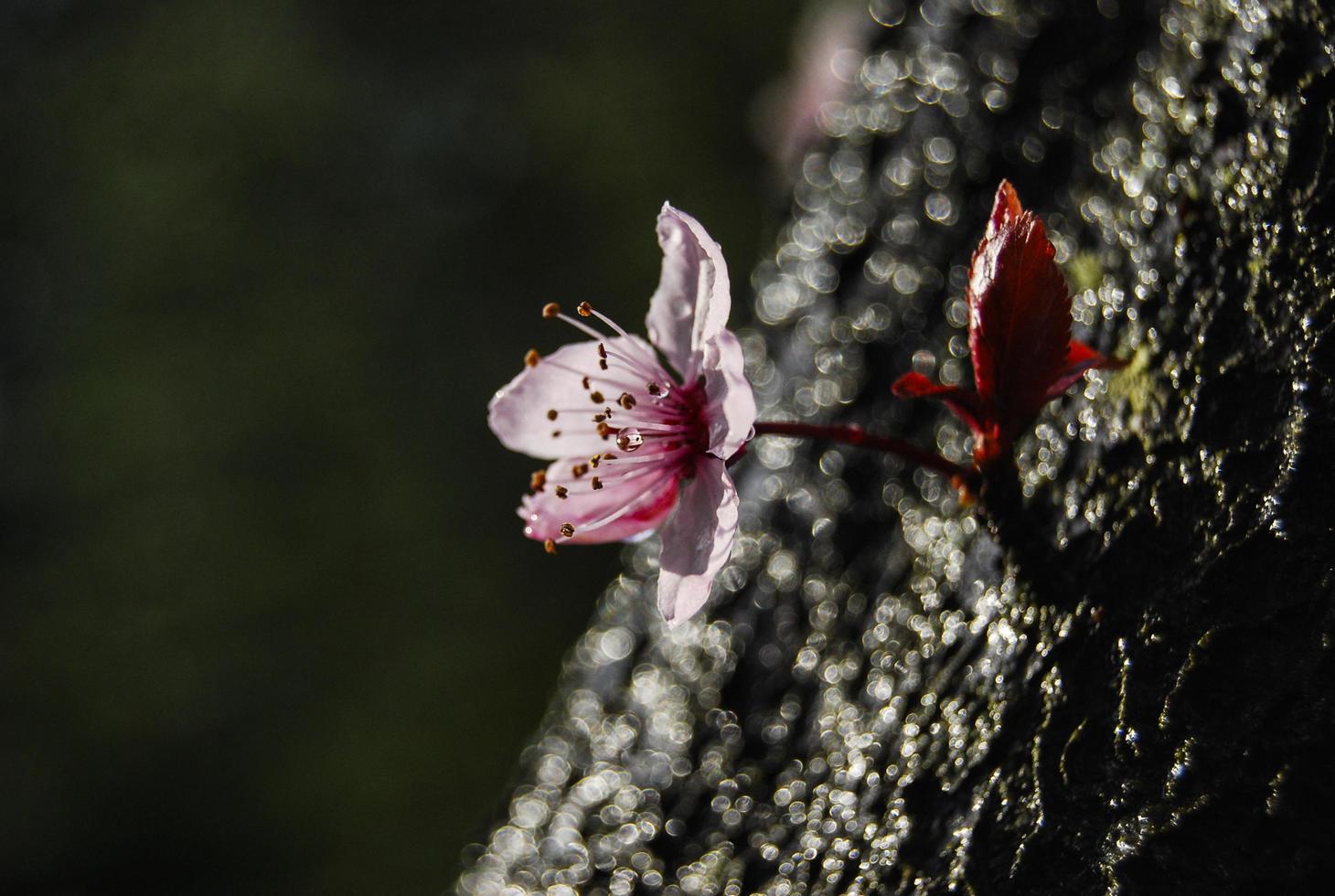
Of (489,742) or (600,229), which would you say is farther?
(600,229)

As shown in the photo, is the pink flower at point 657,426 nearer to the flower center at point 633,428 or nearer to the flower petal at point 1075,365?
the flower center at point 633,428

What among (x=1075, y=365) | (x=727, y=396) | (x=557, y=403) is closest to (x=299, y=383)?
(x=557, y=403)

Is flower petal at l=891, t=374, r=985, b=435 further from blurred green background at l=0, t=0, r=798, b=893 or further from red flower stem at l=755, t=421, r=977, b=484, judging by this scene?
blurred green background at l=0, t=0, r=798, b=893

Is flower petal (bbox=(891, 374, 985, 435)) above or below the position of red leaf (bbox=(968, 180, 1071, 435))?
below

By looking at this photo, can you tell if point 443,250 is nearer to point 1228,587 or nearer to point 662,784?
point 662,784

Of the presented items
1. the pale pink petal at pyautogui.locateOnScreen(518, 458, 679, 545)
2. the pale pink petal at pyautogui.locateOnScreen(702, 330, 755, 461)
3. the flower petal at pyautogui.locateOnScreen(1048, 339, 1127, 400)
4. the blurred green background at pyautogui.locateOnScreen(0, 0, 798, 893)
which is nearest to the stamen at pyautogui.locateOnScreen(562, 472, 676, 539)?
the pale pink petal at pyautogui.locateOnScreen(518, 458, 679, 545)

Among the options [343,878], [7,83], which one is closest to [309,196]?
[7,83]

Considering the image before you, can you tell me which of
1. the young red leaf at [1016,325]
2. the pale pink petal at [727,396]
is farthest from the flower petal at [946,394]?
the pale pink petal at [727,396]
